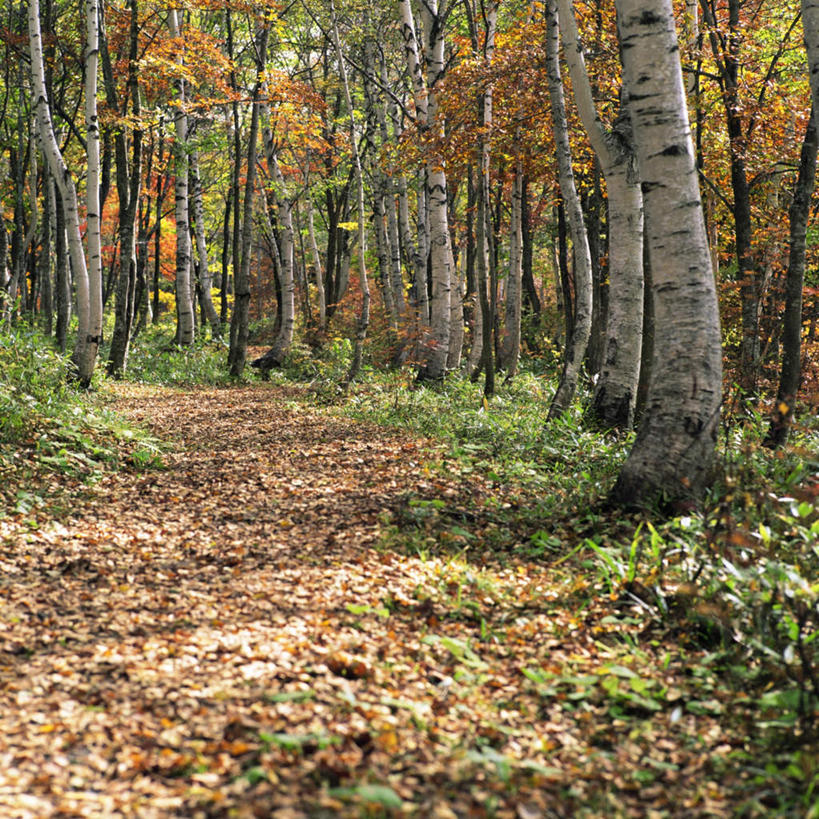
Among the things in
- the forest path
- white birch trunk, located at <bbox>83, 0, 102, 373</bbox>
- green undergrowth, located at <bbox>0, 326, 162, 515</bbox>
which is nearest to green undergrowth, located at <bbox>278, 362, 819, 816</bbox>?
the forest path

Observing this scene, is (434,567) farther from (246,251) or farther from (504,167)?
(246,251)

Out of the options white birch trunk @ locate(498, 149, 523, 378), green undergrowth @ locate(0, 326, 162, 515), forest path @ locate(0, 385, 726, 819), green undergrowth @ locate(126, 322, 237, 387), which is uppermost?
white birch trunk @ locate(498, 149, 523, 378)

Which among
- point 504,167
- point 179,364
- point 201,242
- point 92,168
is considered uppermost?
point 201,242

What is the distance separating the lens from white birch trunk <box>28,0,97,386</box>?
10341mm

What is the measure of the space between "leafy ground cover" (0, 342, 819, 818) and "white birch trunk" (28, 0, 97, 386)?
5.27 m

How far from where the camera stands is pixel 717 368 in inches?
190

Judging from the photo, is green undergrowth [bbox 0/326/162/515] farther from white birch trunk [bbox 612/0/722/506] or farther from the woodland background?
white birch trunk [bbox 612/0/722/506]

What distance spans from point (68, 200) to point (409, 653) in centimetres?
1003

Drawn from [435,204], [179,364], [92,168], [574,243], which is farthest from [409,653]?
[179,364]

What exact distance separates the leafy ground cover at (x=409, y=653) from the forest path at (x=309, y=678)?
1 centimetres

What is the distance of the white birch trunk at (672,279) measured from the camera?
481 centimetres

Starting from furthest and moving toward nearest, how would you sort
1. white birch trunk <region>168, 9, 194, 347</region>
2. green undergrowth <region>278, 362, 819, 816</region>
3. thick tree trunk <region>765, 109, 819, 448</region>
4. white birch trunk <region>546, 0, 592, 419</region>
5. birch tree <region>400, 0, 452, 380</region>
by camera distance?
white birch trunk <region>168, 9, 194, 347</region> < birch tree <region>400, 0, 452, 380</region> < white birch trunk <region>546, 0, 592, 419</region> < thick tree trunk <region>765, 109, 819, 448</region> < green undergrowth <region>278, 362, 819, 816</region>

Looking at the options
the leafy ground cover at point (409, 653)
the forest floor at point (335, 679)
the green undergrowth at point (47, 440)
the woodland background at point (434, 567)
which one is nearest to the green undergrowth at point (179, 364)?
the woodland background at point (434, 567)

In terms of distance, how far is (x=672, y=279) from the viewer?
15.9 ft
